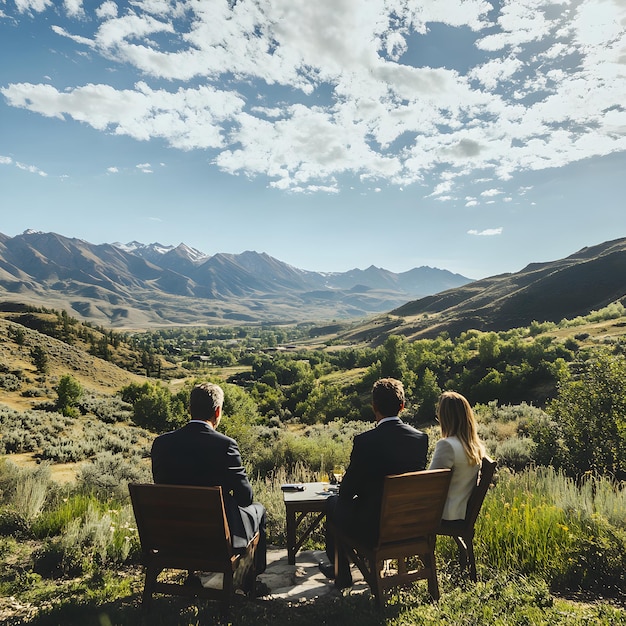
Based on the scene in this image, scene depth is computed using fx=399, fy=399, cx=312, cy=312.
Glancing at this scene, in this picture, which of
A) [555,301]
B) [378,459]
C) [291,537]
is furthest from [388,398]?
[555,301]

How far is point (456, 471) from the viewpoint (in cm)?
446

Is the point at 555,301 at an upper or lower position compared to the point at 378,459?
upper

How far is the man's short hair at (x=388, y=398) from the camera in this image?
423 centimetres

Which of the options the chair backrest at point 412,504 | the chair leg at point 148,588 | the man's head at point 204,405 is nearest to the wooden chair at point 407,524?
the chair backrest at point 412,504

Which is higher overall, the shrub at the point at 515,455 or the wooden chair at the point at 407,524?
the wooden chair at the point at 407,524

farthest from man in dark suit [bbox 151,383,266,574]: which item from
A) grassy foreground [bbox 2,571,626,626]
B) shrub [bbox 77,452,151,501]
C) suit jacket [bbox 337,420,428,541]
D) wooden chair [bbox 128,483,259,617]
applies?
shrub [bbox 77,452,151,501]

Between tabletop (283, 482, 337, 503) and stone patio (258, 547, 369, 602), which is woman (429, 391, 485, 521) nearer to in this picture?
stone patio (258, 547, 369, 602)

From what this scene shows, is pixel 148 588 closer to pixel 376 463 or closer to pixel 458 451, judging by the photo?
pixel 376 463

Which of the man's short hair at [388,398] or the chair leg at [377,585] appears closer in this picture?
the chair leg at [377,585]

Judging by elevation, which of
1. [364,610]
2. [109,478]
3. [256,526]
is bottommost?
[109,478]

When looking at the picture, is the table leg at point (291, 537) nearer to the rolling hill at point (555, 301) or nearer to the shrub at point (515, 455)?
the shrub at point (515, 455)

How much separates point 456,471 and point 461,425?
51 cm

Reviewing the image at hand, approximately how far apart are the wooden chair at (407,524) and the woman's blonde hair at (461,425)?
0.59m

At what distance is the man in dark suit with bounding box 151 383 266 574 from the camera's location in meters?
4.02
